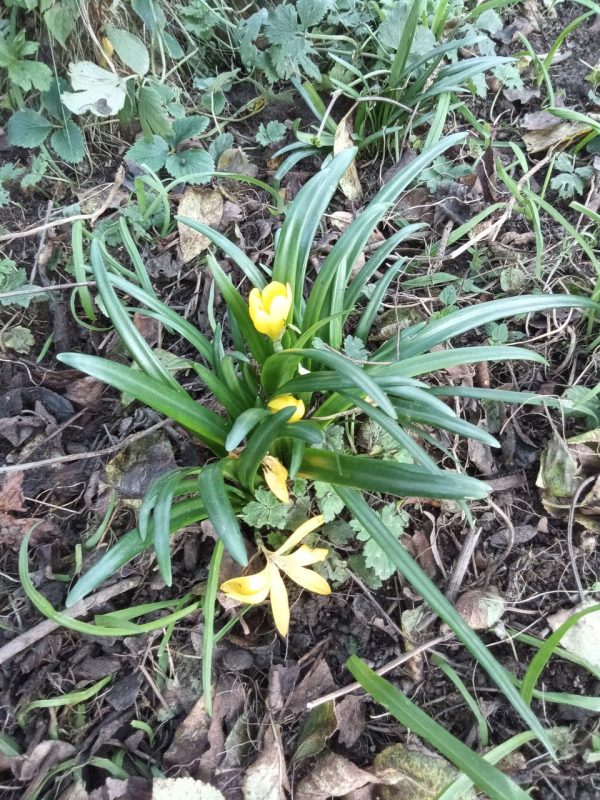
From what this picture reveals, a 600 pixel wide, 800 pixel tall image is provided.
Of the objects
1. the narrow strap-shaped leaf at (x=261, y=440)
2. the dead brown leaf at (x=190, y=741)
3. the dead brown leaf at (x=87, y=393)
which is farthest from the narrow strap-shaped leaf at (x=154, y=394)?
the dead brown leaf at (x=190, y=741)

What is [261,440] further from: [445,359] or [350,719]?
[350,719]

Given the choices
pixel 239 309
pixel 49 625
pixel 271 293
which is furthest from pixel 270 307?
pixel 49 625

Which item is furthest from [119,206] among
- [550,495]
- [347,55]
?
[550,495]

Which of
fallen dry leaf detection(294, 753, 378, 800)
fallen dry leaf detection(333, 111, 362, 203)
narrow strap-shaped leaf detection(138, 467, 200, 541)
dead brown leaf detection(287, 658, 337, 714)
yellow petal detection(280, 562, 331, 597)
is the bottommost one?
fallen dry leaf detection(294, 753, 378, 800)

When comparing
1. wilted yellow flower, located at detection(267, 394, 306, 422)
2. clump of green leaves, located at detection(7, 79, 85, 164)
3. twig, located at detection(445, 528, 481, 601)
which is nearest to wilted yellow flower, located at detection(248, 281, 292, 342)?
wilted yellow flower, located at detection(267, 394, 306, 422)

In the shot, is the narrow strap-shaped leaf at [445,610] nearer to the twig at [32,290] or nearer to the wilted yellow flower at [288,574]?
the wilted yellow flower at [288,574]

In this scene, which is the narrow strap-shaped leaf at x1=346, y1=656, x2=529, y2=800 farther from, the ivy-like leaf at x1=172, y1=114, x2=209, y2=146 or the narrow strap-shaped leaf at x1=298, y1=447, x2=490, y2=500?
the ivy-like leaf at x1=172, y1=114, x2=209, y2=146

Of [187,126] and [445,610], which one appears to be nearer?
[445,610]
